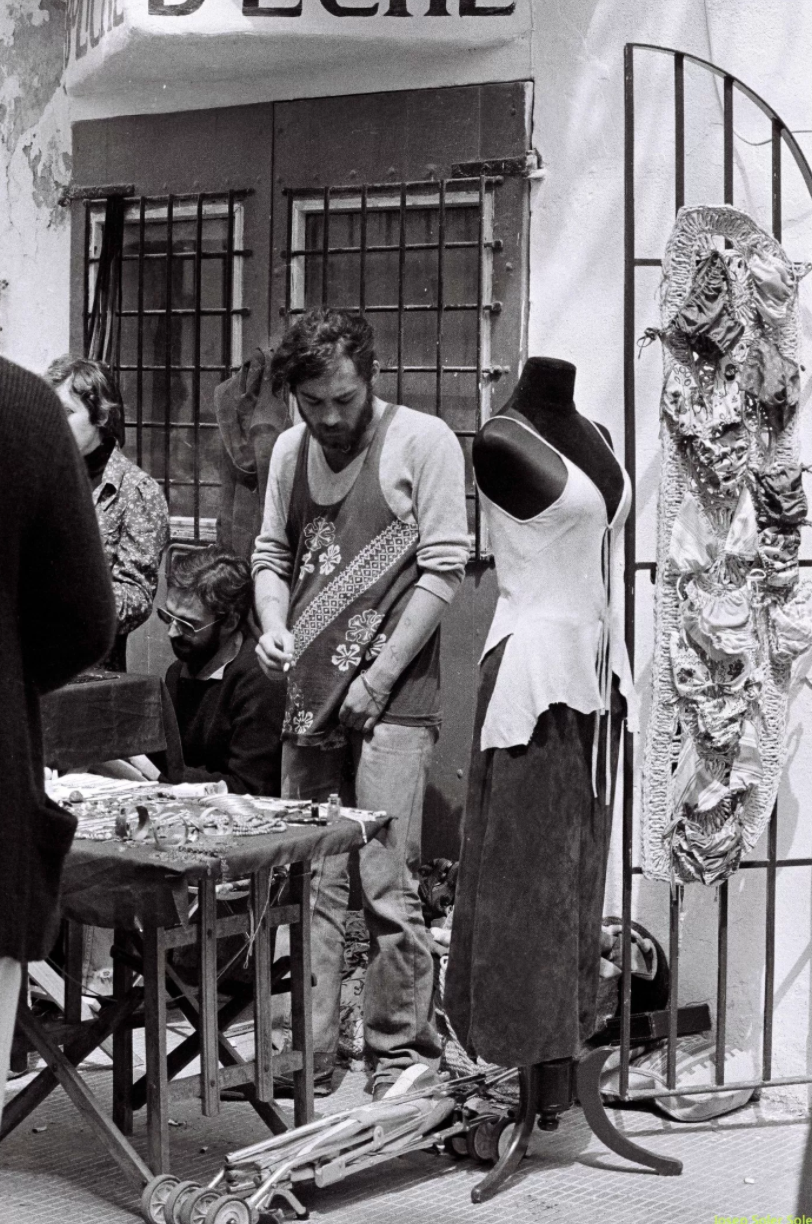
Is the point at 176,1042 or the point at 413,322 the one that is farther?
the point at 413,322

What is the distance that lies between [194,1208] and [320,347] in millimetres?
2282

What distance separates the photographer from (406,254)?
6309 millimetres

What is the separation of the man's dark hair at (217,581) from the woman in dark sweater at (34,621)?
10.8ft

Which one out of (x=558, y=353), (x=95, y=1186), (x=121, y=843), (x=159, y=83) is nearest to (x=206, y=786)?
(x=121, y=843)

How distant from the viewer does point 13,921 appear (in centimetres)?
267

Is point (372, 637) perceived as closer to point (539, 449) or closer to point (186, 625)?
point (539, 449)

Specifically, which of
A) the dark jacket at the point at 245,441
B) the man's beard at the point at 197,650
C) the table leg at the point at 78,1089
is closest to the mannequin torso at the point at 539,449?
the table leg at the point at 78,1089

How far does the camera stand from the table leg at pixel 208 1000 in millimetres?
4266

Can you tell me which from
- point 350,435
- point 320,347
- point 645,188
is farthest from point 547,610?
point 645,188

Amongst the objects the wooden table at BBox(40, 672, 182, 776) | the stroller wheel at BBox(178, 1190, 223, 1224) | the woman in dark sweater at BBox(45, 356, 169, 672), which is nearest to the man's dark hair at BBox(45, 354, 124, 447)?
the woman in dark sweater at BBox(45, 356, 169, 672)

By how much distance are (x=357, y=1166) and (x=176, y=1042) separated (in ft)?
4.88

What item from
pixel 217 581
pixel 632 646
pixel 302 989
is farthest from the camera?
pixel 217 581

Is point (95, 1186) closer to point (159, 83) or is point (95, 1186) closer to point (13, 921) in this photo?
point (13, 921)

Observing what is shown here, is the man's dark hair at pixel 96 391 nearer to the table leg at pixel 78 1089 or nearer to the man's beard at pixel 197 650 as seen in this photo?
the man's beard at pixel 197 650
